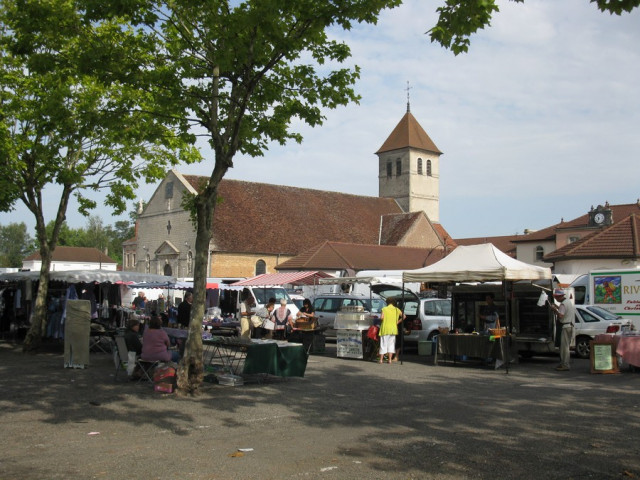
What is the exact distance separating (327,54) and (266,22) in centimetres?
211

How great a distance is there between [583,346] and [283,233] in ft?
131

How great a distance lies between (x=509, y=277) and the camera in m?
14.9

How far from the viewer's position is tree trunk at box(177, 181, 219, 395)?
10.8m

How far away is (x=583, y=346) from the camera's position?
18391mm

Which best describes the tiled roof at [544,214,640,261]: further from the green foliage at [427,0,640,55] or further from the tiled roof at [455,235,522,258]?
the tiled roof at [455,235,522,258]

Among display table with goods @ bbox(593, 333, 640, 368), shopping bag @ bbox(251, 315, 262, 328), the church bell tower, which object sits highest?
the church bell tower

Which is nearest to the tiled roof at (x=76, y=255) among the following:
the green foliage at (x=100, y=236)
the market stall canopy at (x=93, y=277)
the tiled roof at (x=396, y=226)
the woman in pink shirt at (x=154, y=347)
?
the green foliage at (x=100, y=236)

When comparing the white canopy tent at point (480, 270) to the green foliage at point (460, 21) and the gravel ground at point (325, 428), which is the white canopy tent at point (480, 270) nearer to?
the gravel ground at point (325, 428)

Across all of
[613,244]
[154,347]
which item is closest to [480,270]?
[154,347]

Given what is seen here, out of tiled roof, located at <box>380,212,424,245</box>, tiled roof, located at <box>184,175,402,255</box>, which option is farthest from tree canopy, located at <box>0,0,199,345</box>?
tiled roof, located at <box>380,212,424,245</box>

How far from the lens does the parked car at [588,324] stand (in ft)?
59.4

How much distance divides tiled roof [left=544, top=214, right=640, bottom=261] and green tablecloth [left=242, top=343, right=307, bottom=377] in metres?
27.3

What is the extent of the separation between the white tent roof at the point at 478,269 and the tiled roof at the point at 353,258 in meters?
29.2

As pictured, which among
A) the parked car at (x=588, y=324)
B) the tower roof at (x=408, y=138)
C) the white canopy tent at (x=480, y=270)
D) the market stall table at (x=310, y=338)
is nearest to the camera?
the white canopy tent at (x=480, y=270)
